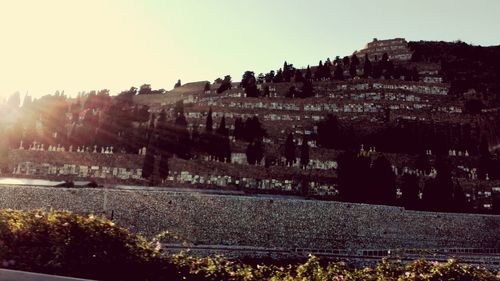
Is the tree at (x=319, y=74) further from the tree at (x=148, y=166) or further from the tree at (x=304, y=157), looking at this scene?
the tree at (x=148, y=166)

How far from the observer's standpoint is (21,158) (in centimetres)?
5100

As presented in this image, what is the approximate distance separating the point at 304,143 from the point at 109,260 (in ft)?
141

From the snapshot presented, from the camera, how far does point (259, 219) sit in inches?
1378

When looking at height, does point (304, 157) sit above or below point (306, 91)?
below

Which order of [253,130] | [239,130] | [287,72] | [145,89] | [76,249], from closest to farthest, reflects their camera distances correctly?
1. [76,249]
2. [239,130]
3. [253,130]
4. [287,72]
5. [145,89]

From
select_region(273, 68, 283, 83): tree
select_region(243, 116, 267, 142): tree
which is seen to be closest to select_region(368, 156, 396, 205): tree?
select_region(243, 116, 267, 142): tree

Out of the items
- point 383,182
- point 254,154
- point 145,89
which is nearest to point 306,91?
point 254,154

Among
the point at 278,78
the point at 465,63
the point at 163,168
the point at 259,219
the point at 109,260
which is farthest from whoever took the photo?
the point at 465,63

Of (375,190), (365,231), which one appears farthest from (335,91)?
(365,231)

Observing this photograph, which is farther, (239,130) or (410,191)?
(239,130)

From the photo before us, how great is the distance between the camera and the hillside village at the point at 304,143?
45438 mm

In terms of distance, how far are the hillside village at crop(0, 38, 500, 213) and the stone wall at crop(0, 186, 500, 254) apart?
432 cm

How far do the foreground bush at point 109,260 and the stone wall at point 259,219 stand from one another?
25.4 metres

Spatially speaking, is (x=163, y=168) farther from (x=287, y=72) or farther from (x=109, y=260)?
(x=109, y=260)
